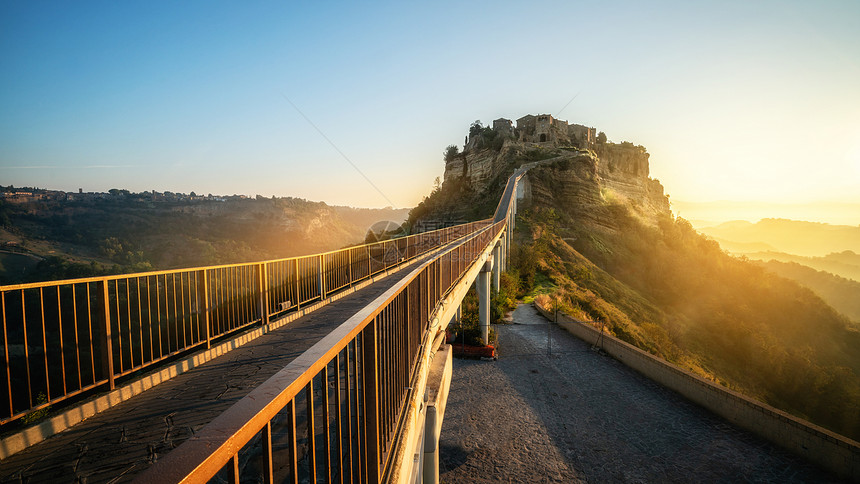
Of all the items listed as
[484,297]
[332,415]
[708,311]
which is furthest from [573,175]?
[332,415]

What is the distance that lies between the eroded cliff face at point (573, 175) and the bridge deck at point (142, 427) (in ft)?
157

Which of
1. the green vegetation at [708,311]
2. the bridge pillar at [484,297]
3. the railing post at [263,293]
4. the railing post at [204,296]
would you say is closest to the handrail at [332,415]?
the railing post at [204,296]

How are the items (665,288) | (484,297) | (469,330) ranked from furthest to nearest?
(665,288) → (469,330) → (484,297)

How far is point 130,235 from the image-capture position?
8731cm

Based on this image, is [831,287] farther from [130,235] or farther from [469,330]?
[130,235]

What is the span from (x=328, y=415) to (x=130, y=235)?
4340 inches

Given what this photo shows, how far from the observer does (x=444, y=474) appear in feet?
31.8

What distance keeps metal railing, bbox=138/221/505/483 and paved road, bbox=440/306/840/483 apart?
23.5 feet

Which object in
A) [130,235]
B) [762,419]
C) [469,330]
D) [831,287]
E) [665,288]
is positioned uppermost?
[130,235]

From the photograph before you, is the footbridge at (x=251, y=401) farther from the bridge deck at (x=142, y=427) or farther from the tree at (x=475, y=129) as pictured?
the tree at (x=475, y=129)

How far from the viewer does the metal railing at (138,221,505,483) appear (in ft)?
2.85

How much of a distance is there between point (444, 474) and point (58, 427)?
8.40 metres

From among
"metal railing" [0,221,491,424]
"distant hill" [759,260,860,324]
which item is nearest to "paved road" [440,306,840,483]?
"metal railing" [0,221,491,424]

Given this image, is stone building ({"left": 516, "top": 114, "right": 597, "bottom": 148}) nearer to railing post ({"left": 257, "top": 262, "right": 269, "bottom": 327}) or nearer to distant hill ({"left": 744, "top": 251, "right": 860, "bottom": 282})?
railing post ({"left": 257, "top": 262, "right": 269, "bottom": 327})
